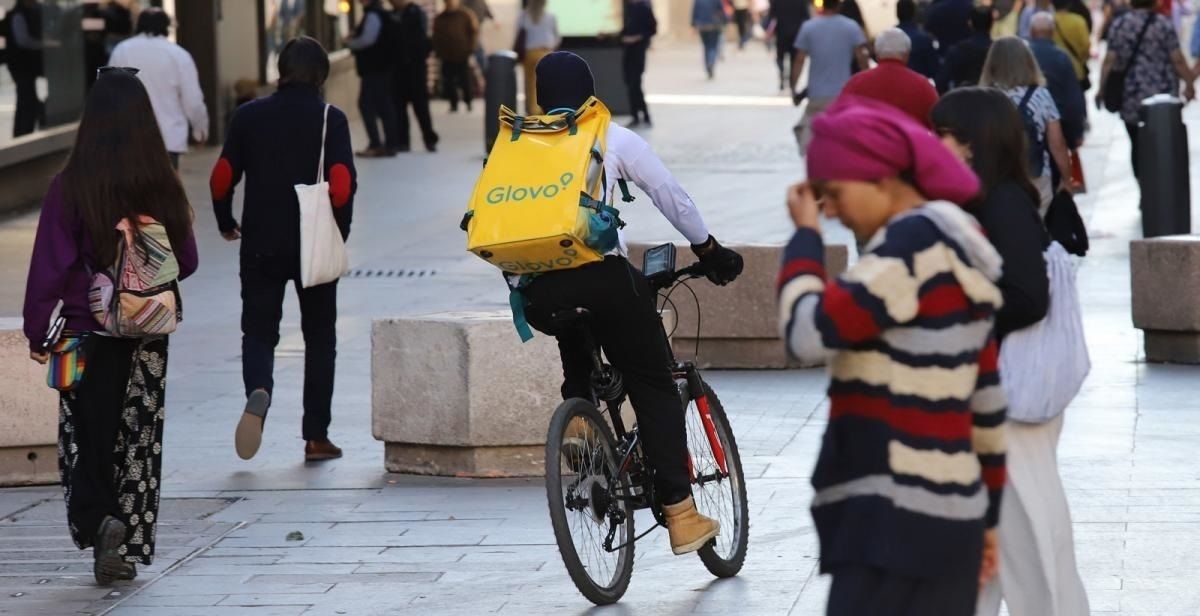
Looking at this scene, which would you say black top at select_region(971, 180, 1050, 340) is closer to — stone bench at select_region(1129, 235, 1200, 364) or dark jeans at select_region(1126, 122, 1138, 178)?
stone bench at select_region(1129, 235, 1200, 364)

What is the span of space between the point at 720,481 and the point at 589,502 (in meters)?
0.63

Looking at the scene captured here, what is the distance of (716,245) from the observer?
6242 mm

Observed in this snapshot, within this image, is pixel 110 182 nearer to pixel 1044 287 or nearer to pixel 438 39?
pixel 1044 287

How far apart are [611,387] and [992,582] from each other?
1754 millimetres

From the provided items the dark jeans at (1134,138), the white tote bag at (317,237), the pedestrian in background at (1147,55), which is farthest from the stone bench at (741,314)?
the dark jeans at (1134,138)

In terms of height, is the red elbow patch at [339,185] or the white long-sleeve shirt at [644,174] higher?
the white long-sleeve shirt at [644,174]

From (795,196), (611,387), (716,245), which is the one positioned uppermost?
(795,196)

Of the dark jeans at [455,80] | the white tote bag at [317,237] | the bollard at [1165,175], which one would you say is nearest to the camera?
the white tote bag at [317,237]

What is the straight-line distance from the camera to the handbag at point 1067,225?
6625 millimetres

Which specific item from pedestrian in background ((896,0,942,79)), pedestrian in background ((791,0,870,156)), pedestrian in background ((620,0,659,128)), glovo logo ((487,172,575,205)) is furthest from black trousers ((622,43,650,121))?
glovo logo ((487,172,575,205))

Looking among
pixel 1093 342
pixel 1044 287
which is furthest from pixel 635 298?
pixel 1093 342

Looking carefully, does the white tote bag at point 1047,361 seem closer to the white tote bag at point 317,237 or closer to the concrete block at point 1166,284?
the white tote bag at point 317,237

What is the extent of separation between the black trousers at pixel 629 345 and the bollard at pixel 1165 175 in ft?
29.1

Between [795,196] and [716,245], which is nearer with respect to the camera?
[795,196]
